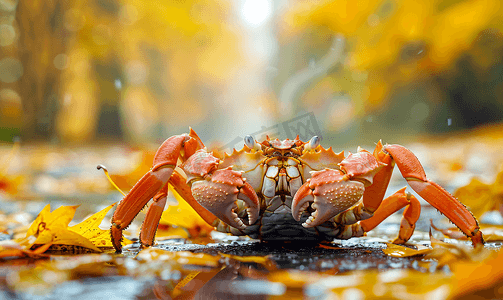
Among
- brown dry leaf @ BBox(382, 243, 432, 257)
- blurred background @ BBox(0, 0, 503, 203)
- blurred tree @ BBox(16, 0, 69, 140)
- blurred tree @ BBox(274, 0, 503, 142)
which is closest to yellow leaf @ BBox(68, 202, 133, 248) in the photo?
brown dry leaf @ BBox(382, 243, 432, 257)

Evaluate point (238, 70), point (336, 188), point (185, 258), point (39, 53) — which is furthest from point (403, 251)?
point (238, 70)

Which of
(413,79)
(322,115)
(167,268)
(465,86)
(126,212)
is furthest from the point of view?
(322,115)

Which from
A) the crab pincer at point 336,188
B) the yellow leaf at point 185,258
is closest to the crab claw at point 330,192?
the crab pincer at point 336,188

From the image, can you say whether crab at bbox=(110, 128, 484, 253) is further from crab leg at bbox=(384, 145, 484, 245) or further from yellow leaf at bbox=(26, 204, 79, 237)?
yellow leaf at bbox=(26, 204, 79, 237)

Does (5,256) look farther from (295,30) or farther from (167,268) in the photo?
(295,30)

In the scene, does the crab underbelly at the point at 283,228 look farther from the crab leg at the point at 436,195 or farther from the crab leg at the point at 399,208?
the crab leg at the point at 436,195

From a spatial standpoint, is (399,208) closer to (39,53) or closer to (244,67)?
(39,53)

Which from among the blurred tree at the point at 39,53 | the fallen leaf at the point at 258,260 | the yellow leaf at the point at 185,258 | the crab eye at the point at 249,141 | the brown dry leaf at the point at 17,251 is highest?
the blurred tree at the point at 39,53

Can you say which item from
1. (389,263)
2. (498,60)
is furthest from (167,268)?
(498,60)
